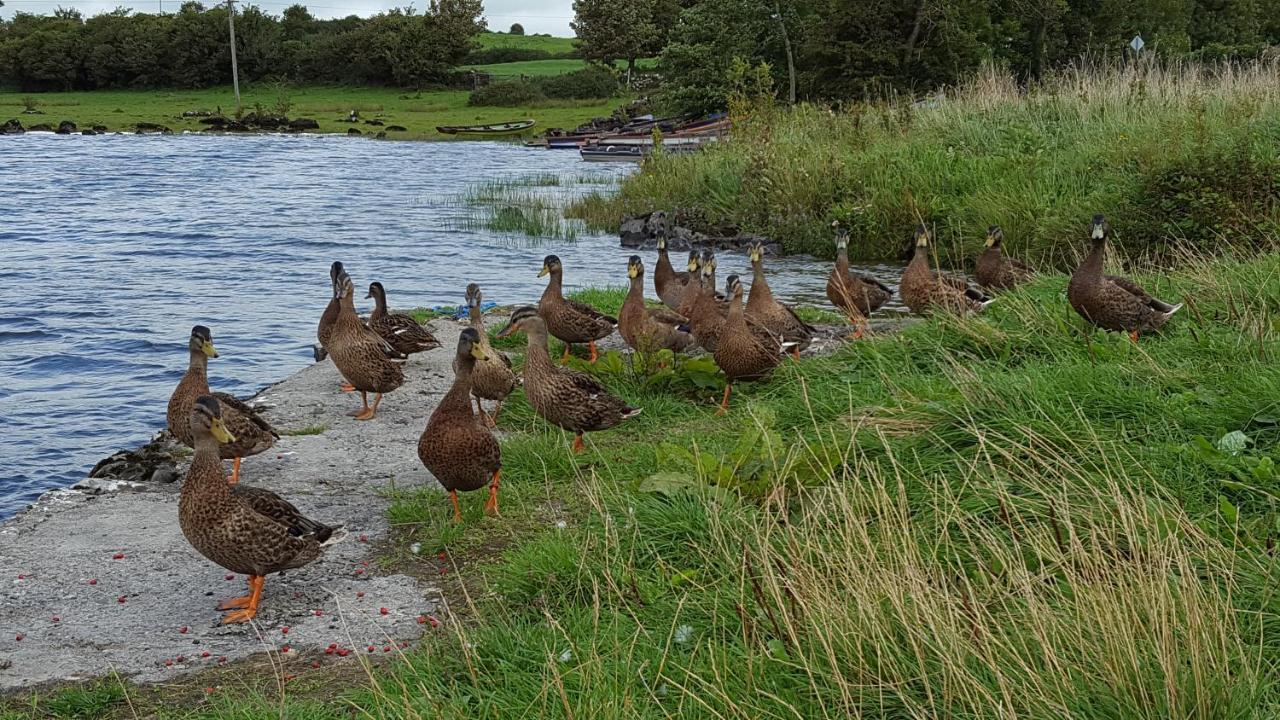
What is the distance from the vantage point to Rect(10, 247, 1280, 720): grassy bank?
144 inches

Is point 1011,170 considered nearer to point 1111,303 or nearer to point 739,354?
point 1111,303

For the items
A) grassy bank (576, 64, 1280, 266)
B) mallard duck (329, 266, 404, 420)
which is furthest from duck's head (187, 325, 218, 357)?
grassy bank (576, 64, 1280, 266)

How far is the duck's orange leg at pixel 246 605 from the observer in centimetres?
557

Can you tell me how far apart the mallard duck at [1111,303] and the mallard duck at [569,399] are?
339cm

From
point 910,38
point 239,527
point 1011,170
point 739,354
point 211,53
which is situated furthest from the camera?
point 211,53

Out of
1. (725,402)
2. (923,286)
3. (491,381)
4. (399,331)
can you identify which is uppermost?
(923,286)

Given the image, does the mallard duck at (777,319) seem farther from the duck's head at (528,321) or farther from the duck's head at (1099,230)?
the duck's head at (1099,230)

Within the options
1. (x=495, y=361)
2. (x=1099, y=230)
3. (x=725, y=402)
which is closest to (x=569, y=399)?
(x=495, y=361)

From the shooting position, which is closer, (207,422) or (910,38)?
(207,422)

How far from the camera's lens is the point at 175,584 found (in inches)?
237

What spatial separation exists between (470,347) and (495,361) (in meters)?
1.24

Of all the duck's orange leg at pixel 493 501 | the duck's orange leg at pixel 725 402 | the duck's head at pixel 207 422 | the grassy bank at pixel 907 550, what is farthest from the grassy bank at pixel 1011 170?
the duck's head at pixel 207 422

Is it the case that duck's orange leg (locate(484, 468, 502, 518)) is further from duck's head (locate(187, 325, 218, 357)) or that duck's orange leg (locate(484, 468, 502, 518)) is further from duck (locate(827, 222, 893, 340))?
duck (locate(827, 222, 893, 340))

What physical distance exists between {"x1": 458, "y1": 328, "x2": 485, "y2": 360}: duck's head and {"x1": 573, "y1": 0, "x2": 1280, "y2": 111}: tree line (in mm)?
23718
